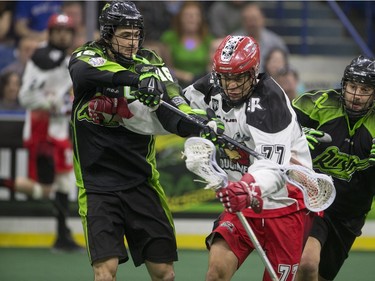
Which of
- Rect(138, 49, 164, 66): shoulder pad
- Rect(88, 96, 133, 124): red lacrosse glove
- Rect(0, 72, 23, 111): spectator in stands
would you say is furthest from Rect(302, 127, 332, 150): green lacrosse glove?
Rect(0, 72, 23, 111): spectator in stands

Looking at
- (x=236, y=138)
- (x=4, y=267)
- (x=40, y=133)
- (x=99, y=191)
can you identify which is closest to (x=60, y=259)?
(x=4, y=267)

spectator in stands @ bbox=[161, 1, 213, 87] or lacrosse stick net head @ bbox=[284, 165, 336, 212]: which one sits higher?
lacrosse stick net head @ bbox=[284, 165, 336, 212]

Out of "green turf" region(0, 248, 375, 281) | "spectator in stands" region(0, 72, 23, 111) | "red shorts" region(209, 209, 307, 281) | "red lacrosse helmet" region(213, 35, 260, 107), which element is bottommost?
"green turf" region(0, 248, 375, 281)

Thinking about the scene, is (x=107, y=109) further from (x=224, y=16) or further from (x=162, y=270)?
(x=224, y=16)

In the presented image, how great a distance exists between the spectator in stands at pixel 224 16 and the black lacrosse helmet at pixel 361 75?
3856 mm

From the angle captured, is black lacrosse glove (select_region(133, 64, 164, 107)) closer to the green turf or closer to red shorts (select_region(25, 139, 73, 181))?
the green turf

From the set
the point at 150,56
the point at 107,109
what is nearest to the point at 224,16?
the point at 150,56

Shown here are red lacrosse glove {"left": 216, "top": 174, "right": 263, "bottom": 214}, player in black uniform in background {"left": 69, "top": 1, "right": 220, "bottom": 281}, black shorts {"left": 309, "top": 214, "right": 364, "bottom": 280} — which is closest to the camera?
red lacrosse glove {"left": 216, "top": 174, "right": 263, "bottom": 214}

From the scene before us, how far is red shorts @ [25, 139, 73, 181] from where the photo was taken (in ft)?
28.2

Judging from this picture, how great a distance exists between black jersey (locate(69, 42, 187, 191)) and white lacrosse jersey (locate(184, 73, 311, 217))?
0.42 metres

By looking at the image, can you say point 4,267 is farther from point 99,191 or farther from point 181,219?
point 99,191

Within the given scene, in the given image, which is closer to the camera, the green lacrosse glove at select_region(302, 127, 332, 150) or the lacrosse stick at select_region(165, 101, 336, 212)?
the lacrosse stick at select_region(165, 101, 336, 212)

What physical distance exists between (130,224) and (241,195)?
1.00m

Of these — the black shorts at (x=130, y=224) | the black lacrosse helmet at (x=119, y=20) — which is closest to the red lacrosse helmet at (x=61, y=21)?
the black lacrosse helmet at (x=119, y=20)
